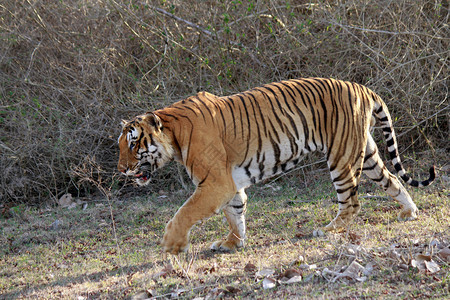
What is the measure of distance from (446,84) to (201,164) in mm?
4908

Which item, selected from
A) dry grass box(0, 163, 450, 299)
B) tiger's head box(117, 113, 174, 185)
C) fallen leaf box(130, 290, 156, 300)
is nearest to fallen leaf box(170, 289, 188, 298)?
dry grass box(0, 163, 450, 299)

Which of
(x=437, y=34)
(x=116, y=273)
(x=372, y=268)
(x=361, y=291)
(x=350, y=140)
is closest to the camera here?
(x=361, y=291)

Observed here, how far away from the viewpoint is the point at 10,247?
6094 mm

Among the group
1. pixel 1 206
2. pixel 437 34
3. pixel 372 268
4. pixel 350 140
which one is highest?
pixel 437 34

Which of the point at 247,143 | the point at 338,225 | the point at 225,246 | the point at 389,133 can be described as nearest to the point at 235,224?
the point at 225,246

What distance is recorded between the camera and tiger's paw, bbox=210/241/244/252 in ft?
17.2

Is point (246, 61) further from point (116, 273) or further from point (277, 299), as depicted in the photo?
point (277, 299)

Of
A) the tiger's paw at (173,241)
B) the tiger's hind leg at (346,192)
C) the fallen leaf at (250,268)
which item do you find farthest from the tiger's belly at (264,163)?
the fallen leaf at (250,268)

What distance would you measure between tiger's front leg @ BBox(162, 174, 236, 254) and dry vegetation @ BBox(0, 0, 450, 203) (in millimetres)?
3085

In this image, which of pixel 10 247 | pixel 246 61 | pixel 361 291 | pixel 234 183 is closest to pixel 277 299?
pixel 361 291

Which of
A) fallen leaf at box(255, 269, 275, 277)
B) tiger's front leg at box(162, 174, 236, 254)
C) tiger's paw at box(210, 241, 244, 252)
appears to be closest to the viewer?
fallen leaf at box(255, 269, 275, 277)

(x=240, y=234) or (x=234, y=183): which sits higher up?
(x=234, y=183)

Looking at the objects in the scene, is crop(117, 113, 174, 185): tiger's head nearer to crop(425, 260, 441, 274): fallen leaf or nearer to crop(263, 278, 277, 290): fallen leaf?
crop(263, 278, 277, 290): fallen leaf

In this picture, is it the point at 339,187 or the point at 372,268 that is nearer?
the point at 372,268
